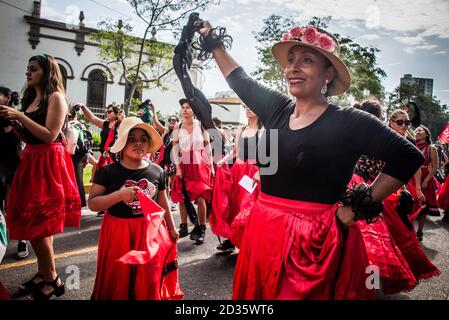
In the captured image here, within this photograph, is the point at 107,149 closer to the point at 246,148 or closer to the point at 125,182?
the point at 246,148

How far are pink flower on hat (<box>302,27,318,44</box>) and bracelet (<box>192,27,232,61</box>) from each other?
435 mm

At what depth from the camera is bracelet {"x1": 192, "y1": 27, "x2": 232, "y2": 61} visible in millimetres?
1920

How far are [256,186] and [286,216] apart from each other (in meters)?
1.75

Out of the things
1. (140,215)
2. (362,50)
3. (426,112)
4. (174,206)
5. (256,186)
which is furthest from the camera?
(426,112)

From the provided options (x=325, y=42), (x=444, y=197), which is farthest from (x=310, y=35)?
(x=444, y=197)

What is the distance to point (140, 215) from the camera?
259cm

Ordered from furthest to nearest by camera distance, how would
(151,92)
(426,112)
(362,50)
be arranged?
(426,112), (151,92), (362,50)

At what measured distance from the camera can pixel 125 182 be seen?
2594 millimetres

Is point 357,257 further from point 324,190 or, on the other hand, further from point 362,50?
point 362,50

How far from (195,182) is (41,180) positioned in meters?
2.48

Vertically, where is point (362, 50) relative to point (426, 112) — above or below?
above

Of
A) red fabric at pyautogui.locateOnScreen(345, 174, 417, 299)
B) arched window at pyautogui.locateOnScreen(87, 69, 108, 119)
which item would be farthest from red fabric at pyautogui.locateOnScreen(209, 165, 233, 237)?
arched window at pyautogui.locateOnScreen(87, 69, 108, 119)

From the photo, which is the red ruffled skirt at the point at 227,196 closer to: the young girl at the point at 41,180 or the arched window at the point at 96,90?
the young girl at the point at 41,180

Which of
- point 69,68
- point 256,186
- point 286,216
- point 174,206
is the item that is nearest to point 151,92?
point 69,68
